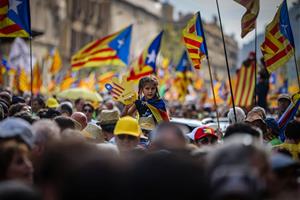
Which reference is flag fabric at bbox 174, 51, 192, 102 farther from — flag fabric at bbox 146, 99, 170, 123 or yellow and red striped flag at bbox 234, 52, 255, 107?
flag fabric at bbox 146, 99, 170, 123

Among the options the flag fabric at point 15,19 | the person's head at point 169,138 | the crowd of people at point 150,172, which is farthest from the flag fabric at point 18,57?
the person's head at point 169,138

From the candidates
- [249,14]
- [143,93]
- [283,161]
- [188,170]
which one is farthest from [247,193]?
[249,14]

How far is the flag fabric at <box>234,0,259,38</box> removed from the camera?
1028 cm

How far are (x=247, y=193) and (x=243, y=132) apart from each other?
2222 millimetres

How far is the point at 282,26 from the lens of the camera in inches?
424

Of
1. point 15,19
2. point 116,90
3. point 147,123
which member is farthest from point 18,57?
point 147,123

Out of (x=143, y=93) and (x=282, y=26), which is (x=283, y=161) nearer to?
(x=143, y=93)

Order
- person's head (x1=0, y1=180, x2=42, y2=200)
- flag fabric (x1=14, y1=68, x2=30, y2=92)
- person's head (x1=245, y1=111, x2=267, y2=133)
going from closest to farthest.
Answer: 1. person's head (x1=0, y1=180, x2=42, y2=200)
2. person's head (x1=245, y1=111, x2=267, y2=133)
3. flag fabric (x1=14, y1=68, x2=30, y2=92)

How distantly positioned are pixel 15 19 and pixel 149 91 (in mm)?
3089

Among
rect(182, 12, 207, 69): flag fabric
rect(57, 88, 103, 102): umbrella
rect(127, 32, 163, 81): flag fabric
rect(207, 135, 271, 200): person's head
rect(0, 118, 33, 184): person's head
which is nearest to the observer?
rect(207, 135, 271, 200): person's head

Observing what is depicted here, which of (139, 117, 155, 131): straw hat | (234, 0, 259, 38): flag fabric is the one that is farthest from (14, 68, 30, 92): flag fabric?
(139, 117, 155, 131): straw hat

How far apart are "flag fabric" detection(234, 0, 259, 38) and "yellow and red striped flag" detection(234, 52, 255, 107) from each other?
13.7ft

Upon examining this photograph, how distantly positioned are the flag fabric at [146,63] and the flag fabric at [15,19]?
4.65 m

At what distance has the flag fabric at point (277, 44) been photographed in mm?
10656
